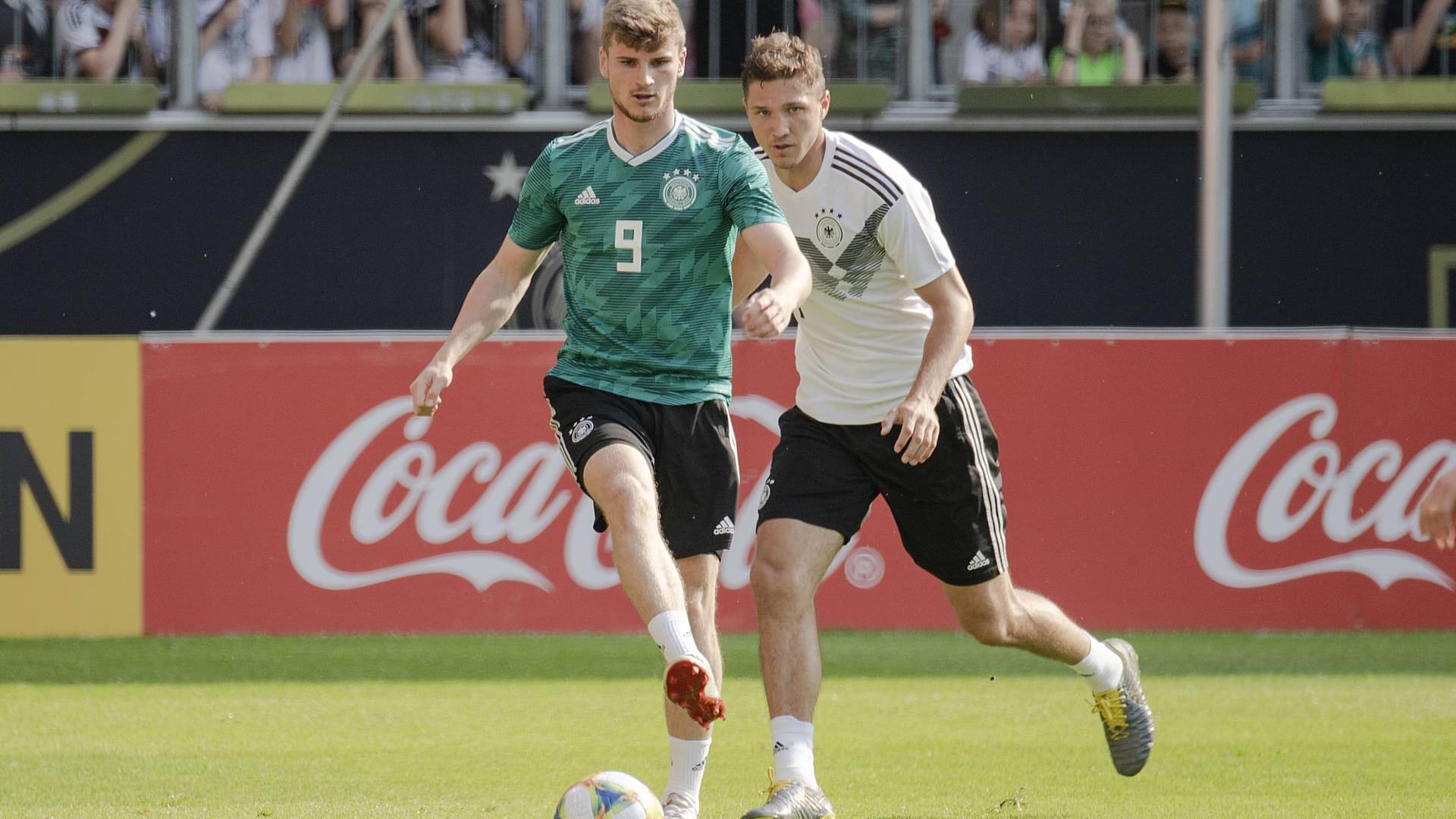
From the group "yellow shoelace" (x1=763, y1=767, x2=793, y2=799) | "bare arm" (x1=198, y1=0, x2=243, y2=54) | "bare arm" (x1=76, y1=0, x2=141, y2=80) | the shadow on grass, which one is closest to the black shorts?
"yellow shoelace" (x1=763, y1=767, x2=793, y2=799)

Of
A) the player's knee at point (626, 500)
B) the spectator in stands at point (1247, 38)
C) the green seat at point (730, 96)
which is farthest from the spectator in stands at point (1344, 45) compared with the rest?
the player's knee at point (626, 500)

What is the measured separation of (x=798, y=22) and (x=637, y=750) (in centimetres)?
921

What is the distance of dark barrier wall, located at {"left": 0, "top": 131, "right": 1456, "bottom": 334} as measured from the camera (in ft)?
47.7

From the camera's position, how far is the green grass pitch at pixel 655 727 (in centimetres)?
574

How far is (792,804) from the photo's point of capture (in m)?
5.02

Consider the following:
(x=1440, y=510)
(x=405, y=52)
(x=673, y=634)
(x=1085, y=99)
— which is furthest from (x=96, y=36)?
(x=1440, y=510)

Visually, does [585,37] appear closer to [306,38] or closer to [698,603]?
[306,38]

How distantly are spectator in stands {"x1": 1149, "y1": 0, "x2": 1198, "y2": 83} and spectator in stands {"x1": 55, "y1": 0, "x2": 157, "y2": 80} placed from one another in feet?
26.3

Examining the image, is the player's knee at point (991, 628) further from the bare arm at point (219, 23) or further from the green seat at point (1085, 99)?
the bare arm at point (219, 23)

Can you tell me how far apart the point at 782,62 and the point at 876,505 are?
477 centimetres

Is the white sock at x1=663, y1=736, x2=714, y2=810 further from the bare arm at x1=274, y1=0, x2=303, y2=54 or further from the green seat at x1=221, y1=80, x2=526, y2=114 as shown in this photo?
the bare arm at x1=274, y1=0, x2=303, y2=54

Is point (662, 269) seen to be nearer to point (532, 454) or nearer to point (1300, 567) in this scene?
point (532, 454)

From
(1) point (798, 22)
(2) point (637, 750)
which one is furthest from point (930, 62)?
(2) point (637, 750)

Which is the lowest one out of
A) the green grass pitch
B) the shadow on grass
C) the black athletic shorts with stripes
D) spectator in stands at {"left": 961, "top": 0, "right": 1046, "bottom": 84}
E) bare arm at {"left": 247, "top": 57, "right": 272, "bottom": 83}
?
the shadow on grass
